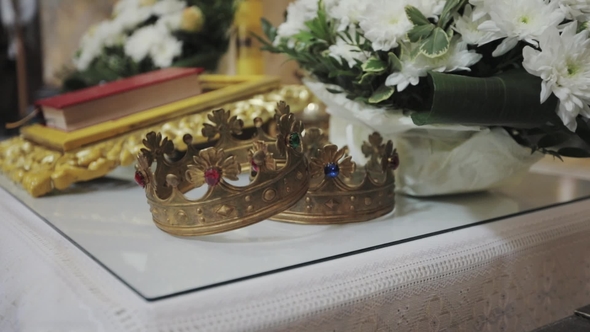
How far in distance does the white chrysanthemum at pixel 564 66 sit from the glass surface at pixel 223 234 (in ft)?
0.48

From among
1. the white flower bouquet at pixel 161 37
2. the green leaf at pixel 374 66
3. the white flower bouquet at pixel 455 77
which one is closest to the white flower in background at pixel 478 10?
the white flower bouquet at pixel 455 77

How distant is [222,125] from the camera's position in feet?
2.32

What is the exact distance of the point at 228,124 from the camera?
27.8 inches

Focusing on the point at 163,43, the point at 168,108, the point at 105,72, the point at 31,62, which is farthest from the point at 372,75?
the point at 31,62

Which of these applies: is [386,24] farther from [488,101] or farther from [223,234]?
[223,234]

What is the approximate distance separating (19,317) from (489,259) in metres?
→ 0.42

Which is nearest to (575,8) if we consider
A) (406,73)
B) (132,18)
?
(406,73)

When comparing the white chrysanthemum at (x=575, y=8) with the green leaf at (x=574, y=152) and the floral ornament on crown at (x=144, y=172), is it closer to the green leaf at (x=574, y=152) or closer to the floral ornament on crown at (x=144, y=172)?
the green leaf at (x=574, y=152)

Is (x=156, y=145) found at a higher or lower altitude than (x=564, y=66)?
lower

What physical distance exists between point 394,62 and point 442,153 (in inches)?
4.7

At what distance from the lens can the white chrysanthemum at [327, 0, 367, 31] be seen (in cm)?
62

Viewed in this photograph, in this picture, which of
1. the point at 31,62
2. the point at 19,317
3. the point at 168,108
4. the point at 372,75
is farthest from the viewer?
the point at 31,62

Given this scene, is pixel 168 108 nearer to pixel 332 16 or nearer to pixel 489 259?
pixel 332 16

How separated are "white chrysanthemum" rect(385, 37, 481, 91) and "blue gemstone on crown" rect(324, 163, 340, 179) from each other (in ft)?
0.32
